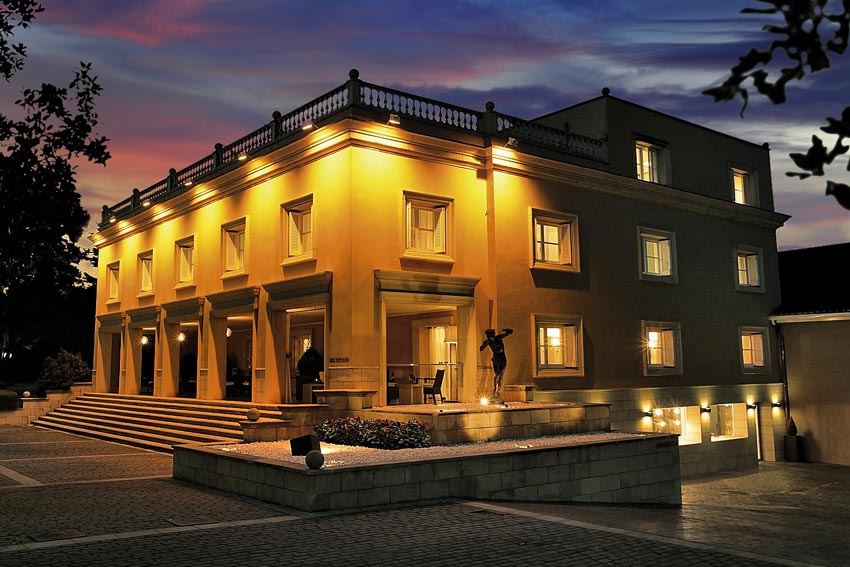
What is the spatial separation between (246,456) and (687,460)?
50.2 ft

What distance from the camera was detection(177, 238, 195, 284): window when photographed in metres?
24.7

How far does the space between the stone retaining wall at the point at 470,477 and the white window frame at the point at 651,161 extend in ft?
35.2

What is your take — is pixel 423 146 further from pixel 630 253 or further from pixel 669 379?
pixel 669 379

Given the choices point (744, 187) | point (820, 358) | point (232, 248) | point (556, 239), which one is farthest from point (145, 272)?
point (820, 358)

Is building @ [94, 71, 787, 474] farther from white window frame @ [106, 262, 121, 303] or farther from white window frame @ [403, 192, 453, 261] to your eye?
white window frame @ [106, 262, 121, 303]

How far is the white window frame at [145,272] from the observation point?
90.1ft

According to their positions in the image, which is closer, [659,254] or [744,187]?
[659,254]

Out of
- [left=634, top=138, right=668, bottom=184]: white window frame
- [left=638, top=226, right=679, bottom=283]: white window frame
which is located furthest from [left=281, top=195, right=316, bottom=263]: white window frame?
[left=634, top=138, right=668, bottom=184]: white window frame

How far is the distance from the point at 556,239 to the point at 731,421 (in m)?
9.79

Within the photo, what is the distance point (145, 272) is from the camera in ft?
91.6

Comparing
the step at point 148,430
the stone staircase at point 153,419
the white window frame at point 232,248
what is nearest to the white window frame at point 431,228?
the stone staircase at point 153,419

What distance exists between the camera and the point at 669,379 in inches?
923

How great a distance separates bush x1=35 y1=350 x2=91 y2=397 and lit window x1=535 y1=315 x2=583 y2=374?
2026 centimetres

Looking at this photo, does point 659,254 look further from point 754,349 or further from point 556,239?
point 754,349
